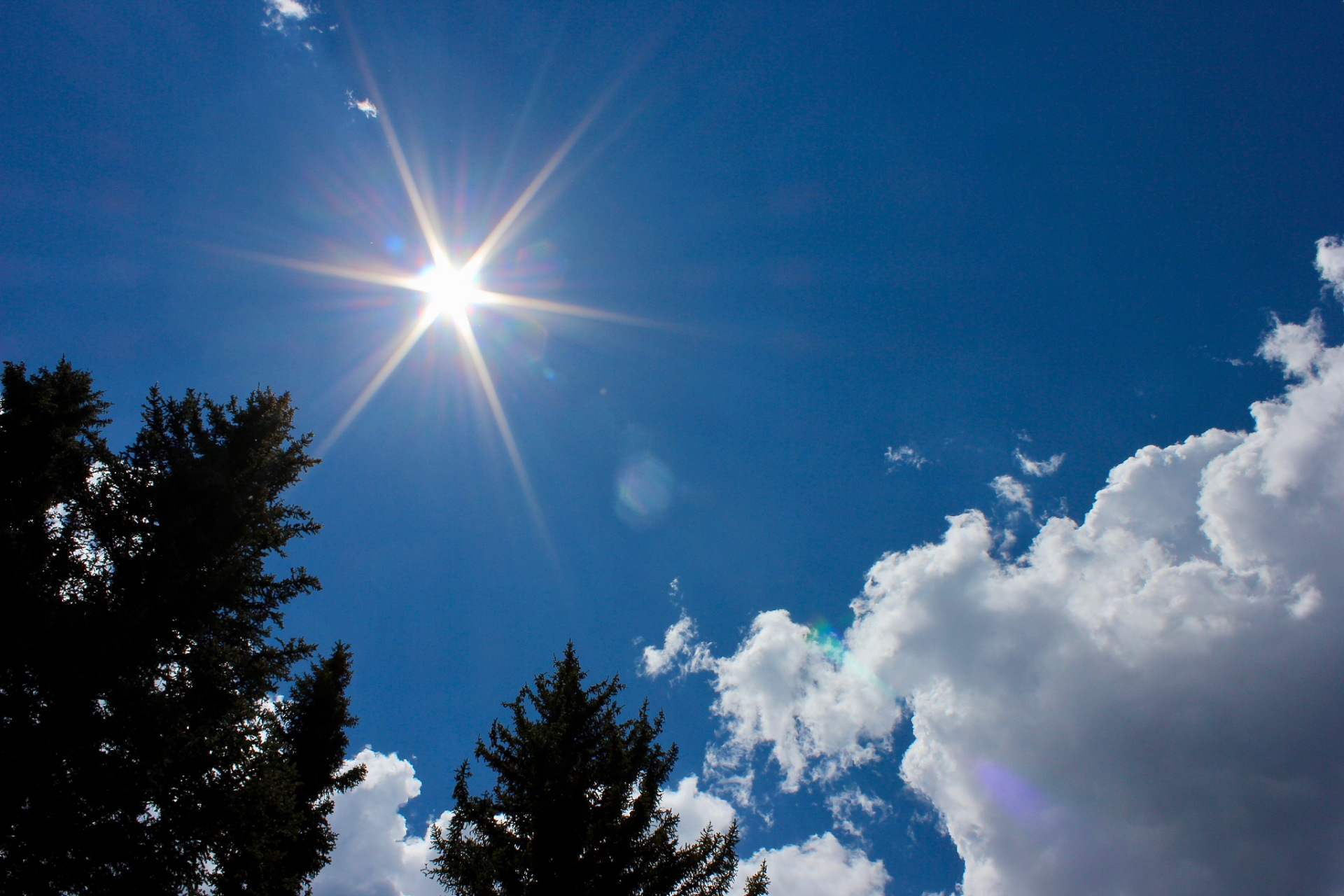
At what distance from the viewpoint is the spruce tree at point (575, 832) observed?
904 cm

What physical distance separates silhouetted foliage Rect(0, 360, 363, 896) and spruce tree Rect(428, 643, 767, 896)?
3903mm

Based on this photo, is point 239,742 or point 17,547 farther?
point 239,742

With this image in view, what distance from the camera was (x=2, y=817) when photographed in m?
8.12

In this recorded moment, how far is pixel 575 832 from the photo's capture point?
9.48m

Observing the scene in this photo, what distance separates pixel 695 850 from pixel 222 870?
8.68 meters

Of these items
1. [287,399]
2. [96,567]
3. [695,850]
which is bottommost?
[695,850]

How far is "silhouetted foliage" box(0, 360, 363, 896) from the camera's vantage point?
28.1ft

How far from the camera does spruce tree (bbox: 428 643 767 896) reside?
9.04 metres

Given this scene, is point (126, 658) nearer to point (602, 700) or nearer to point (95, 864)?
point (95, 864)

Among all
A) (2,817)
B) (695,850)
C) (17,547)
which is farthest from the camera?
(695,850)

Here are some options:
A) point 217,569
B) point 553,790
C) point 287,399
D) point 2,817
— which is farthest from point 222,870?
point 287,399

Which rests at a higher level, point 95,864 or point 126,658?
point 126,658

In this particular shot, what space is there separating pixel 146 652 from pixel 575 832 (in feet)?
28.6

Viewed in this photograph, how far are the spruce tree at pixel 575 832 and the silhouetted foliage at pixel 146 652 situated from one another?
390 centimetres
